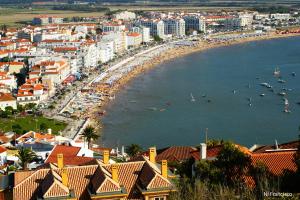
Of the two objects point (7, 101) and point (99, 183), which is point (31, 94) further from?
point (99, 183)

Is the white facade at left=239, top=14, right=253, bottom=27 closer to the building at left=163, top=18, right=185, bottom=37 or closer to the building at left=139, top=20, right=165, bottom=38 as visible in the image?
the building at left=163, top=18, right=185, bottom=37

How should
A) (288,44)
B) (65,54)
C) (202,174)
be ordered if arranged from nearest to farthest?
1. (202,174)
2. (65,54)
3. (288,44)

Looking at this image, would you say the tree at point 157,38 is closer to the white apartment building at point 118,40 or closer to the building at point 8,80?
the white apartment building at point 118,40

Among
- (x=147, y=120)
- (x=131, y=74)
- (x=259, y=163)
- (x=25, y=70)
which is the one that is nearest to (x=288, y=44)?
(x=131, y=74)

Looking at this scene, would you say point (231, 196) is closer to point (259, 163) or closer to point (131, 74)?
point (259, 163)

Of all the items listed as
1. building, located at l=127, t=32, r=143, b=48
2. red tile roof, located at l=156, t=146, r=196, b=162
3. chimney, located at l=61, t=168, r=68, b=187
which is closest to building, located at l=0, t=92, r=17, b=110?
red tile roof, located at l=156, t=146, r=196, b=162

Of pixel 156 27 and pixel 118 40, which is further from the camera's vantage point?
pixel 156 27

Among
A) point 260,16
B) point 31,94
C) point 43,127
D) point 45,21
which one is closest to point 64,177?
point 43,127
